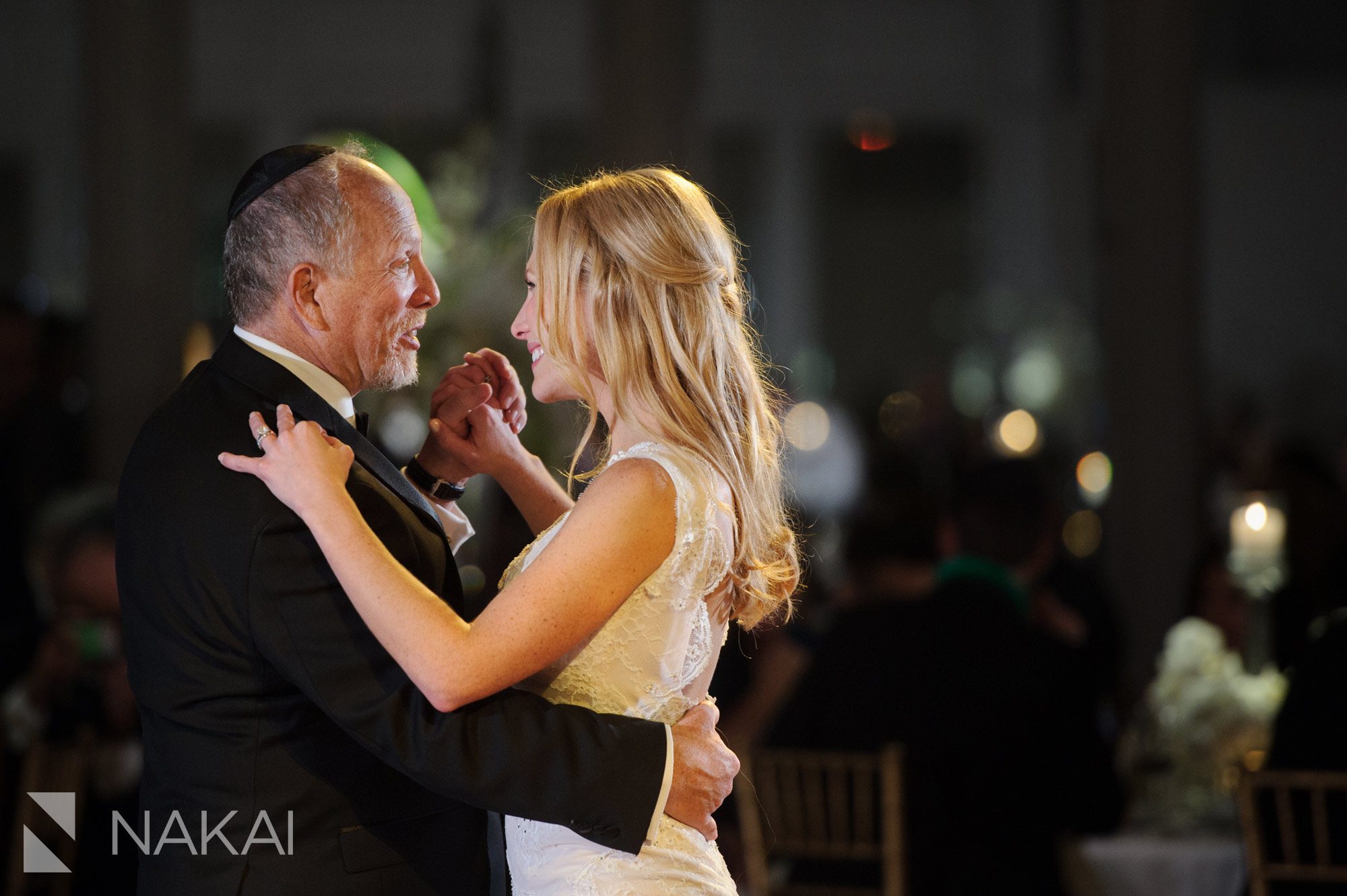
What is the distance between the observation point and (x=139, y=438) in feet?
5.91

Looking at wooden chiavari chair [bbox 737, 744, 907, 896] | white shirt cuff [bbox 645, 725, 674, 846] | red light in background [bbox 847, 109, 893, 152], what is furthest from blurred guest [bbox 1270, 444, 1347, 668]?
red light in background [bbox 847, 109, 893, 152]

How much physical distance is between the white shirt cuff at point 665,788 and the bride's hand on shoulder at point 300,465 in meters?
0.49

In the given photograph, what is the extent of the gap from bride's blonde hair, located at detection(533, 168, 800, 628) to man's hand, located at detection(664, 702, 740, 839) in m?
0.21

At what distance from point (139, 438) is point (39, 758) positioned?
6.10ft

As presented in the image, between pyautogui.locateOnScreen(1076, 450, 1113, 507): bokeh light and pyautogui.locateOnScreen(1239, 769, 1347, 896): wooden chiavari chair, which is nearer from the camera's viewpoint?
pyautogui.locateOnScreen(1239, 769, 1347, 896): wooden chiavari chair

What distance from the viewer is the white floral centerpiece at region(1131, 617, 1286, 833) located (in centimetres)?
346

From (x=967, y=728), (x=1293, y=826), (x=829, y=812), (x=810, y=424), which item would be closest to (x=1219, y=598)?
(x=967, y=728)

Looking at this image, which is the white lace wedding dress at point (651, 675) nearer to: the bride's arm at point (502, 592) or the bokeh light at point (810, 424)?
the bride's arm at point (502, 592)

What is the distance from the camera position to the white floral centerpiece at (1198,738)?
3.46m

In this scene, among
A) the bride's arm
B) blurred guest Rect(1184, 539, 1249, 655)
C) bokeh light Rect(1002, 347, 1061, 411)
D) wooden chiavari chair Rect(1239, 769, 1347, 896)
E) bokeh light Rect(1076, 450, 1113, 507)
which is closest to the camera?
the bride's arm

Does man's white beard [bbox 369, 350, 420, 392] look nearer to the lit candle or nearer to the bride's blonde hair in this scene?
the bride's blonde hair

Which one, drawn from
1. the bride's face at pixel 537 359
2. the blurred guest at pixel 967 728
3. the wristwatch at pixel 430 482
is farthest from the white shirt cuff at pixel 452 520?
the blurred guest at pixel 967 728

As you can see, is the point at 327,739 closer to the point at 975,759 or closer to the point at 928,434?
the point at 975,759

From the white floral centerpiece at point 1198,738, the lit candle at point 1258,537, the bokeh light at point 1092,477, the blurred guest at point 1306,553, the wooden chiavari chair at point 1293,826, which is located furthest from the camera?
the bokeh light at point 1092,477
